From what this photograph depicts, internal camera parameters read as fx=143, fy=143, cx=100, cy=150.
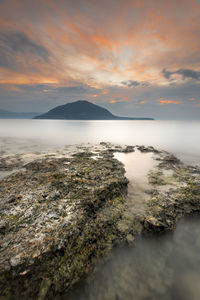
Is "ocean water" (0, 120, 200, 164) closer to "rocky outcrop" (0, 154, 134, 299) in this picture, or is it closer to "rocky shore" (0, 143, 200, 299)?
"rocky shore" (0, 143, 200, 299)

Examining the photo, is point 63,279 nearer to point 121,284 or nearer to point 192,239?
point 121,284

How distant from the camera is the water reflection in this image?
168 inches

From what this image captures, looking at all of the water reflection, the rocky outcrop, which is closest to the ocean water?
the water reflection

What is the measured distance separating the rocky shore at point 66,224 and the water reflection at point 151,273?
39cm

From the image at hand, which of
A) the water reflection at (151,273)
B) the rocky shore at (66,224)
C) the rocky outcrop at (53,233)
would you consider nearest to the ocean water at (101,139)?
the rocky shore at (66,224)

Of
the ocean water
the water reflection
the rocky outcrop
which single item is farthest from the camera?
the ocean water

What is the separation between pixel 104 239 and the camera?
5.68m

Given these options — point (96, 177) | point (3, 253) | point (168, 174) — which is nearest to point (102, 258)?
point (3, 253)

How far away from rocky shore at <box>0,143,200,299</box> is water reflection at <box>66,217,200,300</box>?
388mm

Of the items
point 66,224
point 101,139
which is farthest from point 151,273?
point 101,139

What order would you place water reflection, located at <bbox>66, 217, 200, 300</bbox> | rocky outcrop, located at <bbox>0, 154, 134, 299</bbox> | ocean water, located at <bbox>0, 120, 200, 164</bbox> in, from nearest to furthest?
rocky outcrop, located at <bbox>0, 154, 134, 299</bbox>, water reflection, located at <bbox>66, 217, 200, 300</bbox>, ocean water, located at <bbox>0, 120, 200, 164</bbox>

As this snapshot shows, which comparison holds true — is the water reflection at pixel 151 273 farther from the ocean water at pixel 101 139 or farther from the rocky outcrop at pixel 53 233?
the ocean water at pixel 101 139

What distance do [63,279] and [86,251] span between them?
39.8 inches

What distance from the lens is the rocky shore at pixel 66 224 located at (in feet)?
13.1
